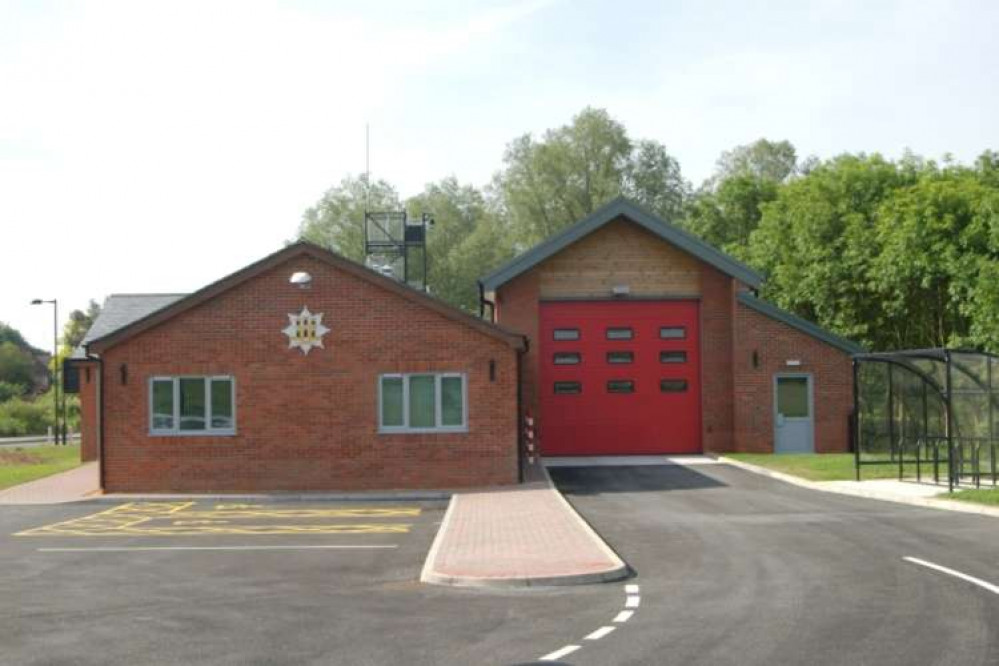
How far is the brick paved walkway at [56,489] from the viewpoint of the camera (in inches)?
1047

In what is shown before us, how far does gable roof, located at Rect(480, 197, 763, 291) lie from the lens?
32.9 metres

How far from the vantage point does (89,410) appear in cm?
4012

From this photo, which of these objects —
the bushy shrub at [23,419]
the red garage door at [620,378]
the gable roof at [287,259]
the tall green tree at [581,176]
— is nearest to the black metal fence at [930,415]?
the red garage door at [620,378]

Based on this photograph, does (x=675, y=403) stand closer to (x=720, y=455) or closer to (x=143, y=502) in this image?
(x=720, y=455)

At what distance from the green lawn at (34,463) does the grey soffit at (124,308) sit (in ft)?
13.0

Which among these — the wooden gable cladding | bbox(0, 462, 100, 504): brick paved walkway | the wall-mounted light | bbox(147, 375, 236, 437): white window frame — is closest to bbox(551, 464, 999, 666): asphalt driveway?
the wall-mounted light

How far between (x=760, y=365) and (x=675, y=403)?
2.44 meters

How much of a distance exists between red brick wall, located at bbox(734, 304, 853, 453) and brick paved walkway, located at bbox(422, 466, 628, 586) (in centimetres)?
1117

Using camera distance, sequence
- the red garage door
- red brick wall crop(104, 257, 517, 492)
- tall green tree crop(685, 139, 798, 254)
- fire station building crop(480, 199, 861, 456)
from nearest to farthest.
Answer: red brick wall crop(104, 257, 517, 492), fire station building crop(480, 199, 861, 456), the red garage door, tall green tree crop(685, 139, 798, 254)

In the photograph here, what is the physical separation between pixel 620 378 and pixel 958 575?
2051 centimetres

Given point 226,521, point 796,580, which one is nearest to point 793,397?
point 226,521

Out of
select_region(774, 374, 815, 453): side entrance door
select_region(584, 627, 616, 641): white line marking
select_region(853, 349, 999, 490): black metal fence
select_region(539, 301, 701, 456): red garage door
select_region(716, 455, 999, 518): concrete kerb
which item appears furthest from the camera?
select_region(539, 301, 701, 456): red garage door

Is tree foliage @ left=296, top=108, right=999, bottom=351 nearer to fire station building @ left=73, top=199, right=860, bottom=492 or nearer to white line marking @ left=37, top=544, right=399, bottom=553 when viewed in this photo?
fire station building @ left=73, top=199, right=860, bottom=492

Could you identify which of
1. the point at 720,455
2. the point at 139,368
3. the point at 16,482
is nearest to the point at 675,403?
the point at 720,455
